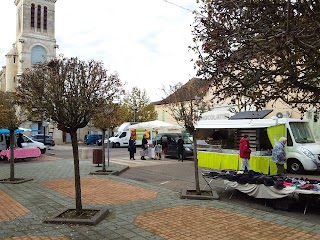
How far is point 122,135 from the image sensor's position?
3906cm

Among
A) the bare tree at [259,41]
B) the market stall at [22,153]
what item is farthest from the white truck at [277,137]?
the market stall at [22,153]

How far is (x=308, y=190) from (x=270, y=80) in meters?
3.87

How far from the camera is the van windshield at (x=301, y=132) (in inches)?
645

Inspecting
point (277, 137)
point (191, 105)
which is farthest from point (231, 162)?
point (191, 105)

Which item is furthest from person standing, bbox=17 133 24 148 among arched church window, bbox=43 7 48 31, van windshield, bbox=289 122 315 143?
arched church window, bbox=43 7 48 31

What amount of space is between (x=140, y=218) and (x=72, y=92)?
340 cm

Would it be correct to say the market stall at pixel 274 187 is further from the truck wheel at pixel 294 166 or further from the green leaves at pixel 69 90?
the truck wheel at pixel 294 166

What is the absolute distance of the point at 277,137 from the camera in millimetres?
16062

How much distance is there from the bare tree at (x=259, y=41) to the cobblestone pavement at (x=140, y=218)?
2668 millimetres

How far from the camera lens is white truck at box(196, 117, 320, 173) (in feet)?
51.2

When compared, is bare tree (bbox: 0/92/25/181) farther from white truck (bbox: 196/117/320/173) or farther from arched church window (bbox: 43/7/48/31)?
arched church window (bbox: 43/7/48/31)

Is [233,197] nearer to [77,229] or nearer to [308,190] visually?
[308,190]

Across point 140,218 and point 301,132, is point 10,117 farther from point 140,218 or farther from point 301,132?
point 301,132

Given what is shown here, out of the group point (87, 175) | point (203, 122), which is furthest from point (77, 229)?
point (203, 122)
